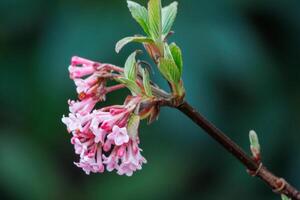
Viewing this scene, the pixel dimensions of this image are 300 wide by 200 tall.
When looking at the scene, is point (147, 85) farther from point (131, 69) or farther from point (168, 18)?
point (168, 18)

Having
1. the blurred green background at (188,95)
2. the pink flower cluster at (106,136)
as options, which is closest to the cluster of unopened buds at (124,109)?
the pink flower cluster at (106,136)

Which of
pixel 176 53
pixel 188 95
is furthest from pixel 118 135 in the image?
pixel 188 95

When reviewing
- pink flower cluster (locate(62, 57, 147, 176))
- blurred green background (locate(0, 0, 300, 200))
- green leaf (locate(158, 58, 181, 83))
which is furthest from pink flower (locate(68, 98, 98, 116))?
blurred green background (locate(0, 0, 300, 200))

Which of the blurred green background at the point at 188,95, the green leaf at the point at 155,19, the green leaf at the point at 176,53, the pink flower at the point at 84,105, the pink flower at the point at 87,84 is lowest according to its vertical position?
the blurred green background at the point at 188,95

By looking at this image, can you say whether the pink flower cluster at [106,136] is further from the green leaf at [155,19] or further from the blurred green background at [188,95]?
the blurred green background at [188,95]

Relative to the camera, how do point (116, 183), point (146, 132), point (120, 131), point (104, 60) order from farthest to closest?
1. point (116, 183)
2. point (146, 132)
3. point (104, 60)
4. point (120, 131)

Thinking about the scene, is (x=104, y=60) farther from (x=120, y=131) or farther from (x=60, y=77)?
(x=120, y=131)

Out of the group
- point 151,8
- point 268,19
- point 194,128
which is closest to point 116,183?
point 194,128
